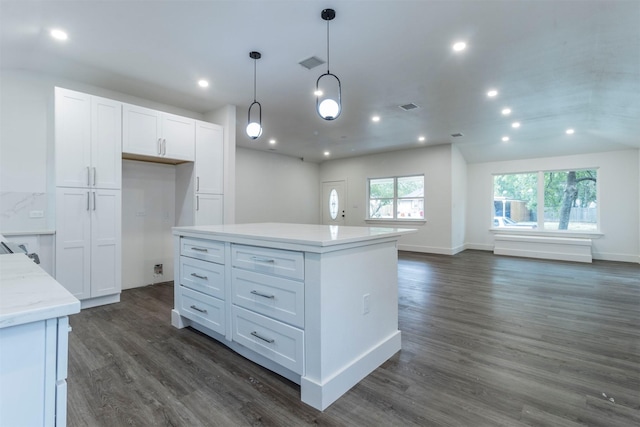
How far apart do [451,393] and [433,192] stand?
247 inches

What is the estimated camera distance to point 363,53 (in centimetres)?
310

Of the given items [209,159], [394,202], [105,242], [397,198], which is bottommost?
[105,242]

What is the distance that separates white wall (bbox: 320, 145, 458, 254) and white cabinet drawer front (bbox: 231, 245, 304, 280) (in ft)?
19.4

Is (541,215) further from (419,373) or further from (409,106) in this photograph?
(419,373)

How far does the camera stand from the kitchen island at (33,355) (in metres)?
0.66

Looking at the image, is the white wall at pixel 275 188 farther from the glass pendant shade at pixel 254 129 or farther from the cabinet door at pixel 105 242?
the glass pendant shade at pixel 254 129

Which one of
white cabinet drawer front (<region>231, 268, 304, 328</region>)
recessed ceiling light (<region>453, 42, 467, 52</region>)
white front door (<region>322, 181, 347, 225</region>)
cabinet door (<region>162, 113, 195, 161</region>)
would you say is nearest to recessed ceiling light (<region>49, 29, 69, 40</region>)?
cabinet door (<region>162, 113, 195, 161</region>)

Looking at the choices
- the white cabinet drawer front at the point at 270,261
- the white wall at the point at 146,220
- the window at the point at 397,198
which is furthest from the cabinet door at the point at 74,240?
the window at the point at 397,198

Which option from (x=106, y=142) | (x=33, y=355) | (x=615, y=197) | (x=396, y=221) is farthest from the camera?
(x=396, y=221)

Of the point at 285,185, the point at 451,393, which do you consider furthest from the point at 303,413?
the point at 285,185

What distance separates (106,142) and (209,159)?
4.24 feet

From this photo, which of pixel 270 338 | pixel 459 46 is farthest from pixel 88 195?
pixel 459 46

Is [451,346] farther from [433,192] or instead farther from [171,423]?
[433,192]

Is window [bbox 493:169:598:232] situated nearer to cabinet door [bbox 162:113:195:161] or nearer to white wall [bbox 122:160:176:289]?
cabinet door [bbox 162:113:195:161]
